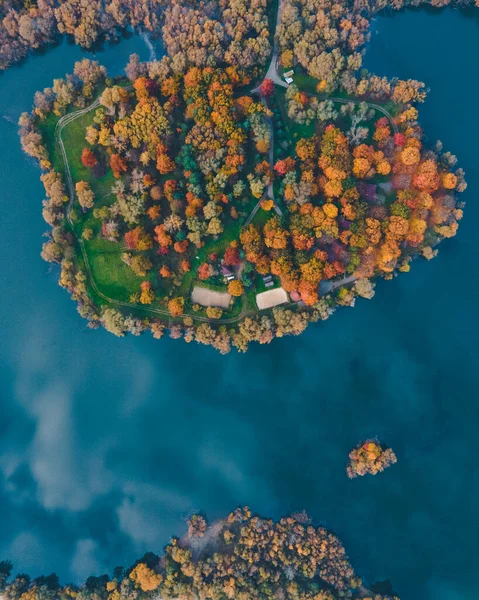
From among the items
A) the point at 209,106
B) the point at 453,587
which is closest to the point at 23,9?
the point at 209,106

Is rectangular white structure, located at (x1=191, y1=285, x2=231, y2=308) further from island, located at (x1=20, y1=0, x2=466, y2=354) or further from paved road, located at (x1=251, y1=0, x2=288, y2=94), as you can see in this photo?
paved road, located at (x1=251, y1=0, x2=288, y2=94)

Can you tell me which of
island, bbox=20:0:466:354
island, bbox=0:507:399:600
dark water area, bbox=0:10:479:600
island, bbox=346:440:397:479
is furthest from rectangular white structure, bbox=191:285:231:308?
island, bbox=0:507:399:600

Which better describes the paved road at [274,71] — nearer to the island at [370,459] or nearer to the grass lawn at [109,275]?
the grass lawn at [109,275]

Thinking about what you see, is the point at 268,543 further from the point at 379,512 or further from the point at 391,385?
the point at 391,385

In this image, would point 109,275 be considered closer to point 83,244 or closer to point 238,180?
point 83,244

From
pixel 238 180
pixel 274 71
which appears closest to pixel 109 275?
pixel 238 180

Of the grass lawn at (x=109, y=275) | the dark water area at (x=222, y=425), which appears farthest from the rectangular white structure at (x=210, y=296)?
the grass lawn at (x=109, y=275)
